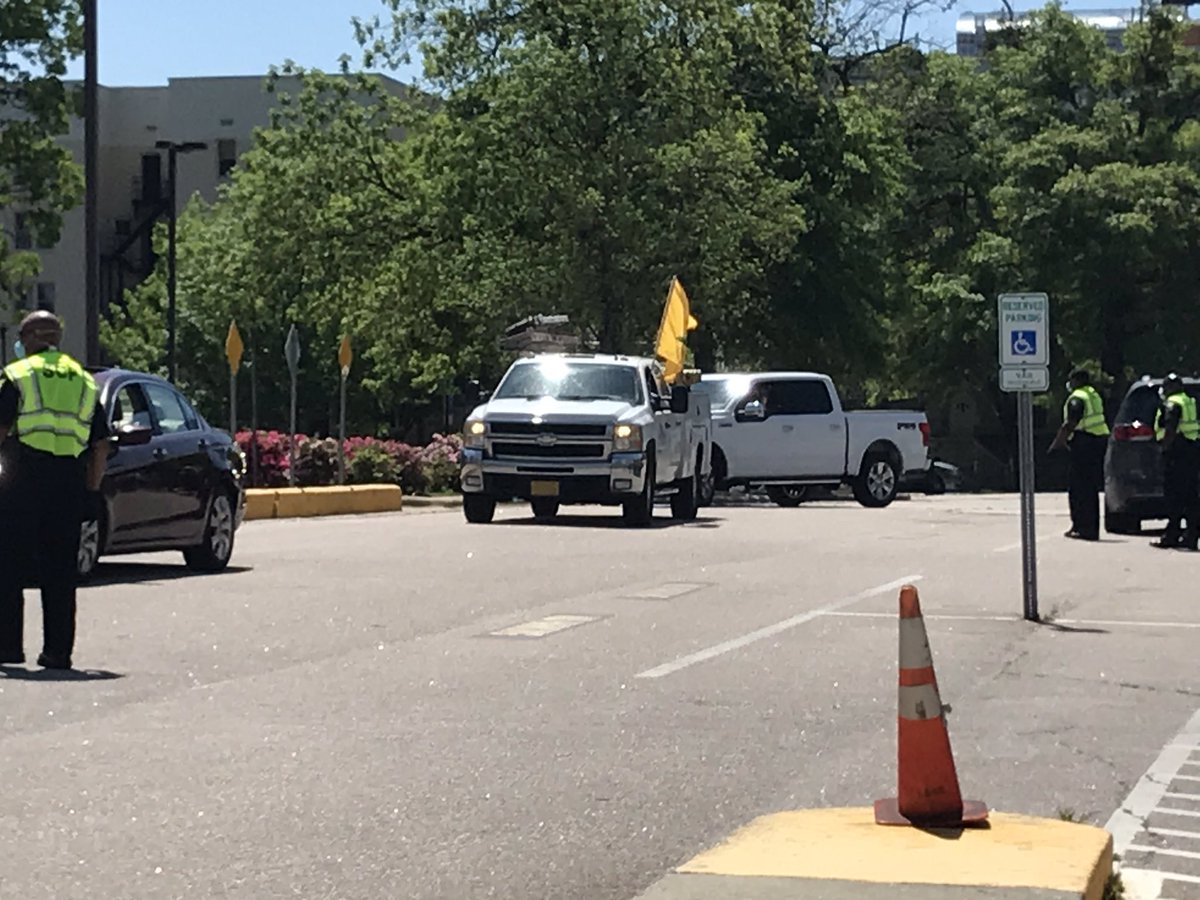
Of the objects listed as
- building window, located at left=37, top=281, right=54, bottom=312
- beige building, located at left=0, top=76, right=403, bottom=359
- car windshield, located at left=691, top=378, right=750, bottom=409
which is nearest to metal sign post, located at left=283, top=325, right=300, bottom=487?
car windshield, located at left=691, top=378, right=750, bottom=409

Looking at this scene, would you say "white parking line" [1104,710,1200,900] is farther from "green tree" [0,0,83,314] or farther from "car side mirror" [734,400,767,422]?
"green tree" [0,0,83,314]

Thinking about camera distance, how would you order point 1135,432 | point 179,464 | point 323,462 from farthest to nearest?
point 323,462, point 1135,432, point 179,464

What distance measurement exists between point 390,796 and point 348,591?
27.8 feet

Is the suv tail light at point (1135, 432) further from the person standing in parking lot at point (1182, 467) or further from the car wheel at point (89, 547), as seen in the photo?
the car wheel at point (89, 547)

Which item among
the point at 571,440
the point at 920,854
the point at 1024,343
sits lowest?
the point at 920,854

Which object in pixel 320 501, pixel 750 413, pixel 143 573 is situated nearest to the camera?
pixel 143 573

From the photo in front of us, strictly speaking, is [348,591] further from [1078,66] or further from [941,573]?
[1078,66]

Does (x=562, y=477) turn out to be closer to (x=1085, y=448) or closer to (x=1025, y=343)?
(x=1085, y=448)

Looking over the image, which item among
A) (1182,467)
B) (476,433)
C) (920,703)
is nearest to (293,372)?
(476,433)

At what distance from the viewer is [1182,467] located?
24047 millimetres

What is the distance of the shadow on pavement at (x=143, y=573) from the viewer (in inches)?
695

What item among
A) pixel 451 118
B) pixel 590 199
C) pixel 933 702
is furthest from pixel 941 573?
pixel 451 118

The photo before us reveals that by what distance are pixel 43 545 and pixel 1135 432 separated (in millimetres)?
16933

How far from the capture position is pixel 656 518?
3014 centimetres
